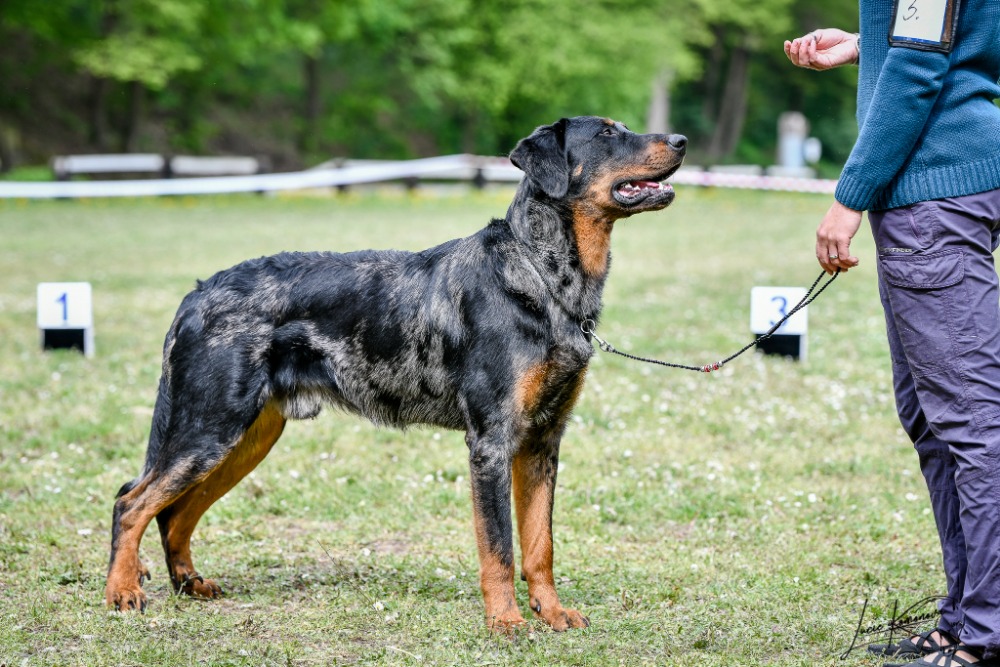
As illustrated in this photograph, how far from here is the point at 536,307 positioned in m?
4.36

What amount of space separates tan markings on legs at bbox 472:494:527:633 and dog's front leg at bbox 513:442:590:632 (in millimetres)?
195

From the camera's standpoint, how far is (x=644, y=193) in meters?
4.45

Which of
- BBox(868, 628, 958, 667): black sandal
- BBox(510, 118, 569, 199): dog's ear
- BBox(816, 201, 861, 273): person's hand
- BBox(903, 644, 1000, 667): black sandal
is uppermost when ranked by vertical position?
BBox(510, 118, 569, 199): dog's ear

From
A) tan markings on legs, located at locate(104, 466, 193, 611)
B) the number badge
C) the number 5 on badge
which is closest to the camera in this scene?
the number badge

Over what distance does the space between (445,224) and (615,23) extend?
17.2 meters

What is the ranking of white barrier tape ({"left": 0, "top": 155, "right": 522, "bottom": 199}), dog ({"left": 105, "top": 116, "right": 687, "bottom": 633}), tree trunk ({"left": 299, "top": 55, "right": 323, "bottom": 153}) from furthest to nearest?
1. tree trunk ({"left": 299, "top": 55, "right": 323, "bottom": 153})
2. white barrier tape ({"left": 0, "top": 155, "right": 522, "bottom": 199})
3. dog ({"left": 105, "top": 116, "right": 687, "bottom": 633})

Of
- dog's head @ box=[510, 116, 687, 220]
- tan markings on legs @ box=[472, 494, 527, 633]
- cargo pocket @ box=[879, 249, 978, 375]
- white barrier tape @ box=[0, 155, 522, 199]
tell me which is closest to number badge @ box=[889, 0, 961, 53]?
cargo pocket @ box=[879, 249, 978, 375]

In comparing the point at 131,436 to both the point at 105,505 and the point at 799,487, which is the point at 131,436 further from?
the point at 799,487

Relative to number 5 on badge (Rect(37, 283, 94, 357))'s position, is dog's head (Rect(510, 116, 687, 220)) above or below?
above

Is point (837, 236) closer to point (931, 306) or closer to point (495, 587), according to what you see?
point (931, 306)

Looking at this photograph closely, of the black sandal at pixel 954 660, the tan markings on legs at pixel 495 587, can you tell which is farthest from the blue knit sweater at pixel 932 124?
the tan markings on legs at pixel 495 587

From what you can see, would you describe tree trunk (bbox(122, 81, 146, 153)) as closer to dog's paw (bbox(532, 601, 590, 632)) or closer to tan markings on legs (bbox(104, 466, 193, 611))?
tan markings on legs (bbox(104, 466, 193, 611))

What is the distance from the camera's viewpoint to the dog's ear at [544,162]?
439 centimetres

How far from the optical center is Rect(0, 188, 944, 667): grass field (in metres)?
4.24
